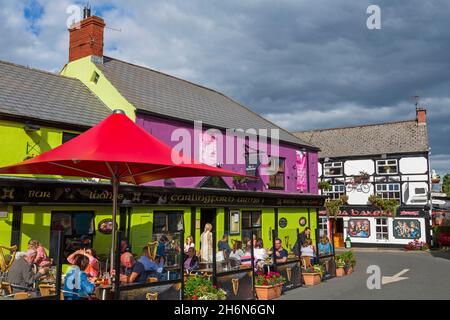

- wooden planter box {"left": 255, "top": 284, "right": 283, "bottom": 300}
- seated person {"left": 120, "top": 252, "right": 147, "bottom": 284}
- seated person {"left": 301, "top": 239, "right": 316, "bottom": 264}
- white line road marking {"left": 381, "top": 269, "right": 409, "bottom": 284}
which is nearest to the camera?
seated person {"left": 120, "top": 252, "right": 147, "bottom": 284}

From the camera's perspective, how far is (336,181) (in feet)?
113

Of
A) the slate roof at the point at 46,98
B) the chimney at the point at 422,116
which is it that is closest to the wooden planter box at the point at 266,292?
the slate roof at the point at 46,98

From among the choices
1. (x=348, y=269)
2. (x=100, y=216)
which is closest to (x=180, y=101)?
(x=100, y=216)

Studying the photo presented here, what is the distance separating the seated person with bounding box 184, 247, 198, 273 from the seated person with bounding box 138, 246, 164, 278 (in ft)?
7.62

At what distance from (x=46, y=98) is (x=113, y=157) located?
8.16 m

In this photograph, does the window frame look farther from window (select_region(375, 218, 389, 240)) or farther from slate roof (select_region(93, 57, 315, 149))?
window (select_region(375, 218, 389, 240))

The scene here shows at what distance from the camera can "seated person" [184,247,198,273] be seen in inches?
414

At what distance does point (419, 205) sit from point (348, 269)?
17133 millimetres

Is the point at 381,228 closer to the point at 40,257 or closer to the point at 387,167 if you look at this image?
the point at 387,167

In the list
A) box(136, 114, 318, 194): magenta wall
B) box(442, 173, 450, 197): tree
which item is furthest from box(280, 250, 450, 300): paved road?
box(442, 173, 450, 197): tree

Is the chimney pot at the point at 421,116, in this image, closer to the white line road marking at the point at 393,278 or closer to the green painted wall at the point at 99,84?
the white line road marking at the point at 393,278

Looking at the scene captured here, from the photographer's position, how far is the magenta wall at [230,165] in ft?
47.1
